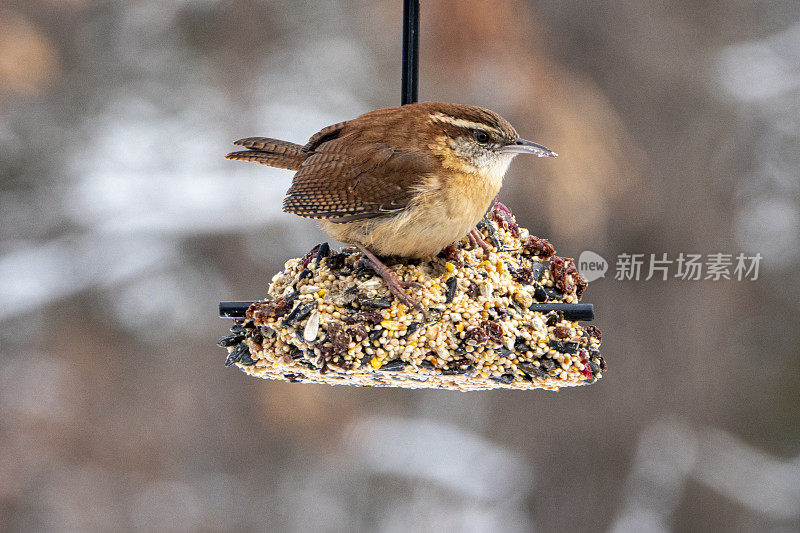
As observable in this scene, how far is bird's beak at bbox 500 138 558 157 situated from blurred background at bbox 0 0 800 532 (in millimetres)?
2832

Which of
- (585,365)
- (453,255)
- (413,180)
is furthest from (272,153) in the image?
(585,365)

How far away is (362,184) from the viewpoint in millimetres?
2463

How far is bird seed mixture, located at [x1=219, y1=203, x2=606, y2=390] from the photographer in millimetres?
2316

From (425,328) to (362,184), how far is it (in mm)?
482

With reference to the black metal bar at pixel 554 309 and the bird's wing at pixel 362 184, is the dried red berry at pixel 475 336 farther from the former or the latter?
the bird's wing at pixel 362 184

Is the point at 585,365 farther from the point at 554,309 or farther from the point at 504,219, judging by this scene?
the point at 504,219

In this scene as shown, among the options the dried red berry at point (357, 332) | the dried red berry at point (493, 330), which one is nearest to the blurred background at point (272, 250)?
the dried red berry at point (493, 330)

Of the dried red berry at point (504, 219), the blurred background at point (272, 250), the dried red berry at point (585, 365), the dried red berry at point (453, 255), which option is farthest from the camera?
the blurred background at point (272, 250)

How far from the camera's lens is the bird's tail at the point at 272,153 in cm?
279

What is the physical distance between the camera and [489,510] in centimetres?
622

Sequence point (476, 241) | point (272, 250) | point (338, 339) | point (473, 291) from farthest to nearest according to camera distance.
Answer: point (272, 250)
point (476, 241)
point (473, 291)
point (338, 339)

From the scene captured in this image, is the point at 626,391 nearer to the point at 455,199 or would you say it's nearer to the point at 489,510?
the point at 489,510

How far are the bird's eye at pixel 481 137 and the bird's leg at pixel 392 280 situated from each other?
481mm

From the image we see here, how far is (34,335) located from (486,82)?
362 cm
